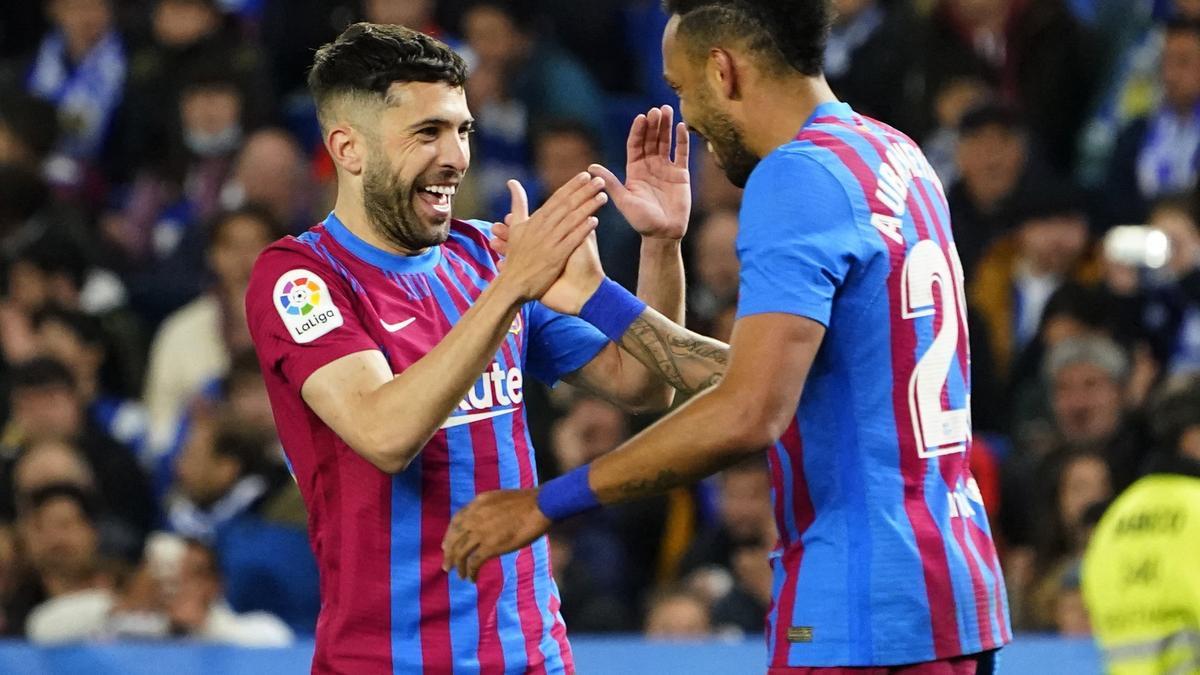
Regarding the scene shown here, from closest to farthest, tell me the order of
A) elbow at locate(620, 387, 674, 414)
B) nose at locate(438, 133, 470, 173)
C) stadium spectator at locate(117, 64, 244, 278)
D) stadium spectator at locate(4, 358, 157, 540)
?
nose at locate(438, 133, 470, 173) < elbow at locate(620, 387, 674, 414) < stadium spectator at locate(4, 358, 157, 540) < stadium spectator at locate(117, 64, 244, 278)

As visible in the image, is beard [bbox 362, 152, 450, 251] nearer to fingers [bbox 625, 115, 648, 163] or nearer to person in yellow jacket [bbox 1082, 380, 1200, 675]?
fingers [bbox 625, 115, 648, 163]

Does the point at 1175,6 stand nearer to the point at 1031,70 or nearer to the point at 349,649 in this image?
the point at 1031,70

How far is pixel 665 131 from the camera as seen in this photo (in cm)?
464

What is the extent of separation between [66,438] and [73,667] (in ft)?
7.74

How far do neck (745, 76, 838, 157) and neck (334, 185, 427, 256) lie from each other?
0.91 metres

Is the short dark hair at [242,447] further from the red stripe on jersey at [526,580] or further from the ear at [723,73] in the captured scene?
the ear at [723,73]

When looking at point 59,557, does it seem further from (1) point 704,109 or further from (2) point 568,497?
(1) point 704,109

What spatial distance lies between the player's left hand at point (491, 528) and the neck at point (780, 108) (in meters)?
0.82

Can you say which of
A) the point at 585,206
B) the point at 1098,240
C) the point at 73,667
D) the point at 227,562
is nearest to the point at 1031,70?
the point at 1098,240

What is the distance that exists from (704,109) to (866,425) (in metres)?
0.70

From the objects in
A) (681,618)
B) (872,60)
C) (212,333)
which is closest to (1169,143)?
(872,60)

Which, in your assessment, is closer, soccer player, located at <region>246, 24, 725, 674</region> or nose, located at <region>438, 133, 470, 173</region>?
soccer player, located at <region>246, 24, 725, 674</region>

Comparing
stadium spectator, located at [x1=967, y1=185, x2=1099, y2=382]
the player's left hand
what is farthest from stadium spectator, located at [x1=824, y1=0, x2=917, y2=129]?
the player's left hand

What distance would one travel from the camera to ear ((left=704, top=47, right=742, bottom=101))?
152 inches
